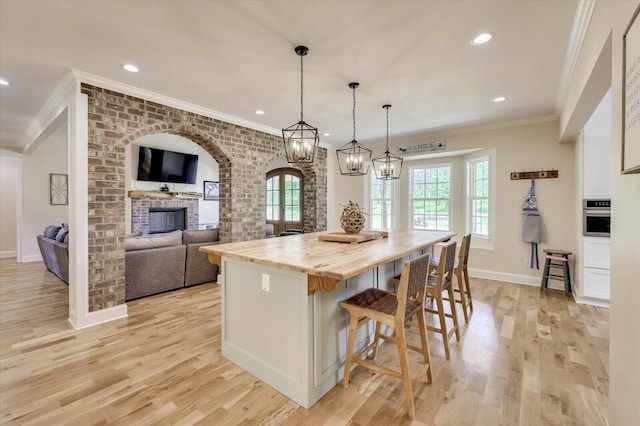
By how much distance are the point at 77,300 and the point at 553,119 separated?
657 cm

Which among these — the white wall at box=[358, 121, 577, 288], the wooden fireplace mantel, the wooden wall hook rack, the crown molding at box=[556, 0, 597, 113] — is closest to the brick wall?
the wooden fireplace mantel

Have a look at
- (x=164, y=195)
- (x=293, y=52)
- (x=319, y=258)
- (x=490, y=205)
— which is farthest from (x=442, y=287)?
(x=164, y=195)

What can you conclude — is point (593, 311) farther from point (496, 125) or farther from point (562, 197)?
point (496, 125)

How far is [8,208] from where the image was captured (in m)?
6.58

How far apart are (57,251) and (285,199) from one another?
5.38 meters

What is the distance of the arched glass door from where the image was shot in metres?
8.45

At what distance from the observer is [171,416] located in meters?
1.72

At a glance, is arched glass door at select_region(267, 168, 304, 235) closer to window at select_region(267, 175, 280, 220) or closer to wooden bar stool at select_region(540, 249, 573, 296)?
window at select_region(267, 175, 280, 220)

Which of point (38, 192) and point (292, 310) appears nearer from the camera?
point (292, 310)

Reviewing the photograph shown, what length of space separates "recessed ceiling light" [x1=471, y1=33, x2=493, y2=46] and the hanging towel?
2978 millimetres

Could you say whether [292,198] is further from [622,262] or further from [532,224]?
[622,262]

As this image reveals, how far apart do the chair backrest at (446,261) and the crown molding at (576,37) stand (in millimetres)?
1822

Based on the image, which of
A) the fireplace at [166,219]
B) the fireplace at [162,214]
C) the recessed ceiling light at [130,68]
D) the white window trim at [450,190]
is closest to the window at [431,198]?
the white window trim at [450,190]

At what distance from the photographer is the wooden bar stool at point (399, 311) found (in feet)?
5.62
